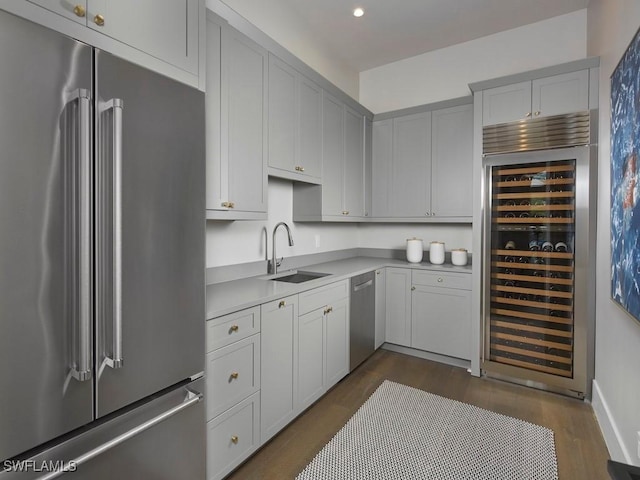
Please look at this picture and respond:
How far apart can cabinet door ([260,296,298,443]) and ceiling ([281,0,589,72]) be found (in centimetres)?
254

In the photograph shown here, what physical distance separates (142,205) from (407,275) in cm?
264

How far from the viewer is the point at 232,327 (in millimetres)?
1694

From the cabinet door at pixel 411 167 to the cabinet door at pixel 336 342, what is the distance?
4.48 ft

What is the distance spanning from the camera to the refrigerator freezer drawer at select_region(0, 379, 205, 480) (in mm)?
1024

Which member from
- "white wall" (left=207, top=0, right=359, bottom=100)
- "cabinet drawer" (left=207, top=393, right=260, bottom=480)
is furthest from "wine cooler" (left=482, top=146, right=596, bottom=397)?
"cabinet drawer" (left=207, top=393, right=260, bottom=480)

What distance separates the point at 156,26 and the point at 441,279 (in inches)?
111

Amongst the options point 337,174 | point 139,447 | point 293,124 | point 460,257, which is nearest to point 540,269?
point 460,257

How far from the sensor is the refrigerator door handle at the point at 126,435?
1043 mm

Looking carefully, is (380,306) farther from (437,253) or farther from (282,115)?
(282,115)

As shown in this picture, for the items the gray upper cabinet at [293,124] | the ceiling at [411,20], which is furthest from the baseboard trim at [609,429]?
the ceiling at [411,20]

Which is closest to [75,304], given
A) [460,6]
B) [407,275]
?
[407,275]

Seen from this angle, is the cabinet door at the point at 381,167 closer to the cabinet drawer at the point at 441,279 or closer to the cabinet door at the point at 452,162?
the cabinet door at the point at 452,162

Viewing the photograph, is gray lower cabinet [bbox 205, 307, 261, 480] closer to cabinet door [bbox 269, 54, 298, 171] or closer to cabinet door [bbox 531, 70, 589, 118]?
cabinet door [bbox 269, 54, 298, 171]

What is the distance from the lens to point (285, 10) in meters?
2.90
